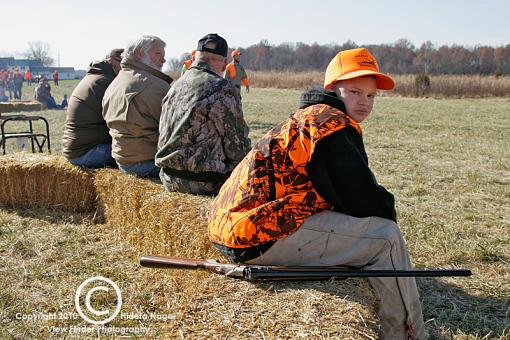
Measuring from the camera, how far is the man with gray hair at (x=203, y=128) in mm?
4160

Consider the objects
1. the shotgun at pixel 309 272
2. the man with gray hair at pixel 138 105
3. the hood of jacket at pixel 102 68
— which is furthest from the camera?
the hood of jacket at pixel 102 68

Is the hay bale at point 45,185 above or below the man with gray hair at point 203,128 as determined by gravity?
below

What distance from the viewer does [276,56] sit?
363ft

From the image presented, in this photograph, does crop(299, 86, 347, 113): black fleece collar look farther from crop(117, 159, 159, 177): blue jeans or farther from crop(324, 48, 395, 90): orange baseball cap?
crop(117, 159, 159, 177): blue jeans

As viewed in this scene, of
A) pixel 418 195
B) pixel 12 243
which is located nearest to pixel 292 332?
pixel 12 243

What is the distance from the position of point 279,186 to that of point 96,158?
3.88 metres

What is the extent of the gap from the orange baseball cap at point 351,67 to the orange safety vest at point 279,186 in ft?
0.90

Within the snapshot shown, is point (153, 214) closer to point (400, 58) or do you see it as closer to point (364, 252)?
point (364, 252)

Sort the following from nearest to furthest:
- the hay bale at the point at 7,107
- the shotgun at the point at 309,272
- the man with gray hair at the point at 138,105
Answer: the shotgun at the point at 309,272, the man with gray hair at the point at 138,105, the hay bale at the point at 7,107

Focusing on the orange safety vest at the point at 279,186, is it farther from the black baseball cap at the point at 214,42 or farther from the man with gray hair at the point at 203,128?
the black baseball cap at the point at 214,42

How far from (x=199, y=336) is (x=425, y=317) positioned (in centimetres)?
200

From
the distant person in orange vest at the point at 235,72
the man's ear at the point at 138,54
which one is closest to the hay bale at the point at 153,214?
the man's ear at the point at 138,54

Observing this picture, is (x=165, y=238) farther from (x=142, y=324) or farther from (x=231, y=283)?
(x=231, y=283)
